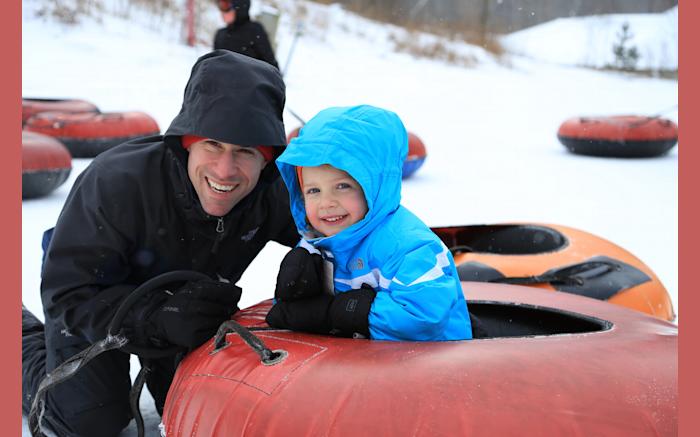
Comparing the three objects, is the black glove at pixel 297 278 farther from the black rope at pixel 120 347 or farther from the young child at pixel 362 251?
the black rope at pixel 120 347

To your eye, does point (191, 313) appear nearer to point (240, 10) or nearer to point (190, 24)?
point (240, 10)

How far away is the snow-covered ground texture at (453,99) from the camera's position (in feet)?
17.4

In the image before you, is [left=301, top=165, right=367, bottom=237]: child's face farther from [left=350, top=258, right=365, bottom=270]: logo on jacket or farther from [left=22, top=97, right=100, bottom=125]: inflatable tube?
[left=22, top=97, right=100, bottom=125]: inflatable tube

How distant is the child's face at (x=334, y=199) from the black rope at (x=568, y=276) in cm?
121

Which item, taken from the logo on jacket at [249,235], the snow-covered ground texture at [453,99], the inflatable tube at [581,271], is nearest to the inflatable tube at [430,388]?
the logo on jacket at [249,235]

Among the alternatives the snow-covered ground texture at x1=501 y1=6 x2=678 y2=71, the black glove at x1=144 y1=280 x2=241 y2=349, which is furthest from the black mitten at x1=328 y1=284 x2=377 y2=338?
the snow-covered ground texture at x1=501 y1=6 x2=678 y2=71

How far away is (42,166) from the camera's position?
16.9ft

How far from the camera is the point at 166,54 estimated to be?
13.4m

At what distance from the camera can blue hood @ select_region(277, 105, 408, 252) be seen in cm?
167

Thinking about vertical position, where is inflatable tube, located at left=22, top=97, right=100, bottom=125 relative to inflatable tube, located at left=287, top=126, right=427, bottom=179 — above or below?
above

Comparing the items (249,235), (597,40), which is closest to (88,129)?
(249,235)

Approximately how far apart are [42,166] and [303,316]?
4.13 meters

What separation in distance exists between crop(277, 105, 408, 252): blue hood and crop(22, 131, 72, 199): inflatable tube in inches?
153

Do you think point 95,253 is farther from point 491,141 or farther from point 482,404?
point 491,141
